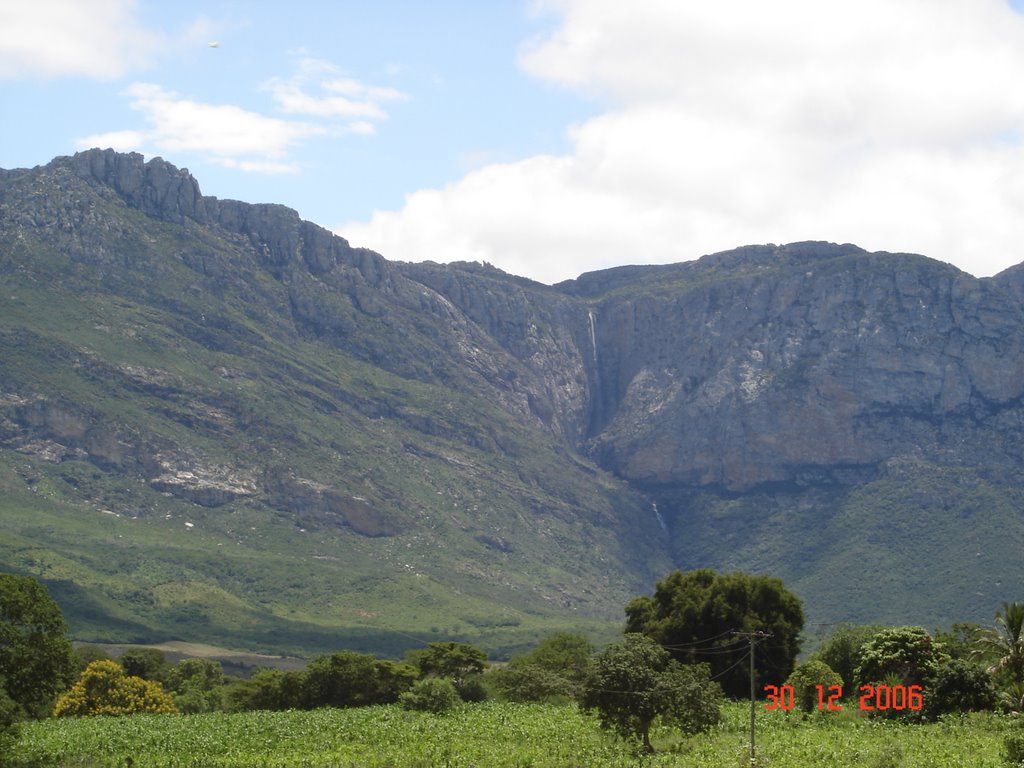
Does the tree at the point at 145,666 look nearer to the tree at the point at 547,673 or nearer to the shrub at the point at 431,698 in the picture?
the tree at the point at 547,673

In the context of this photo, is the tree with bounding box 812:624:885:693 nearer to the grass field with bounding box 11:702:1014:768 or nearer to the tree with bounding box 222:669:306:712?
the grass field with bounding box 11:702:1014:768

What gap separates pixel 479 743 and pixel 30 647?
963 inches

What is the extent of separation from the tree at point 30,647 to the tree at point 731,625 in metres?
45.6

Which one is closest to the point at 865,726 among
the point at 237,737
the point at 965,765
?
the point at 965,765

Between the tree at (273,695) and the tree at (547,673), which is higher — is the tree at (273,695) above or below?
below

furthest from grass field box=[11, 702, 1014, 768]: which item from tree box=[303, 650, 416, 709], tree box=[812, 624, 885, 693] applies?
tree box=[303, 650, 416, 709]

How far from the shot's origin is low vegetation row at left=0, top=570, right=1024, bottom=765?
73.6 m

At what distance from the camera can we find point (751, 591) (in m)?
108

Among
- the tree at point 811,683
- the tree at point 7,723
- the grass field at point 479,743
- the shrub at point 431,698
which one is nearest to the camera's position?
the grass field at point 479,743

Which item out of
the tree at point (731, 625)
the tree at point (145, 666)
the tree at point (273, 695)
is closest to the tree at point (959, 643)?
the tree at point (731, 625)

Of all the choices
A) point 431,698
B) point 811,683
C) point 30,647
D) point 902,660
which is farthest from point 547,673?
point 30,647

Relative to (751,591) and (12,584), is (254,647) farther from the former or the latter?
(12,584)
